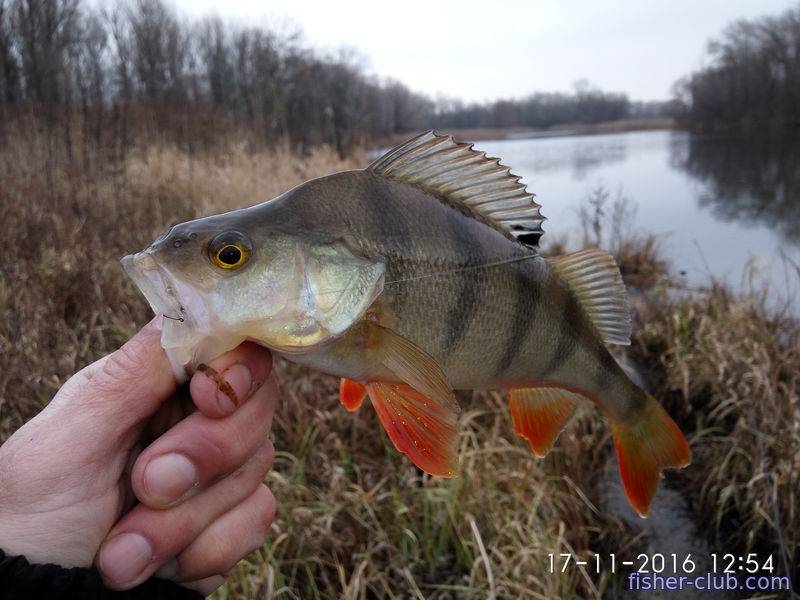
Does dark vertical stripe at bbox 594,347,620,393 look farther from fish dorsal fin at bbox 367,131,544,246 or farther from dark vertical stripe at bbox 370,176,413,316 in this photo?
dark vertical stripe at bbox 370,176,413,316

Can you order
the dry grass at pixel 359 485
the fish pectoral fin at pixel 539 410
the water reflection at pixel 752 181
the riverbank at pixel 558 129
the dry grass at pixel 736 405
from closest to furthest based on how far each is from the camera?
the fish pectoral fin at pixel 539 410 → the dry grass at pixel 359 485 → the dry grass at pixel 736 405 → the water reflection at pixel 752 181 → the riverbank at pixel 558 129

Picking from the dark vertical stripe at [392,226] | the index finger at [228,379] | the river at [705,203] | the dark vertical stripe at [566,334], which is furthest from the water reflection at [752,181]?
the index finger at [228,379]

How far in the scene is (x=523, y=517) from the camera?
137 inches

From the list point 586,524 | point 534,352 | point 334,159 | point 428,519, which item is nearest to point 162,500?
point 534,352

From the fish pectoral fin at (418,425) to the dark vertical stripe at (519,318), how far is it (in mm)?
184

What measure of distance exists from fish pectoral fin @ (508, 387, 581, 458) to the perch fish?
11cm

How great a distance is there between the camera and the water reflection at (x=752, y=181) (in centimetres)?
1375

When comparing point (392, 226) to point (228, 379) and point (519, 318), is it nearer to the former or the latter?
point (519, 318)

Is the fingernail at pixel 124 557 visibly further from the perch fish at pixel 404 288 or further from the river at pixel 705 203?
the river at pixel 705 203

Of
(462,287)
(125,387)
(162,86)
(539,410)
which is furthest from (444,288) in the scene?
(162,86)

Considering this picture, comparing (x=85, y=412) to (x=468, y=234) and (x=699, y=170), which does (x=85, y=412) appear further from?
(x=699, y=170)

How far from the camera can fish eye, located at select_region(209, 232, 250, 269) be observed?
1.15 m

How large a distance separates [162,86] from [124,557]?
21130 millimetres

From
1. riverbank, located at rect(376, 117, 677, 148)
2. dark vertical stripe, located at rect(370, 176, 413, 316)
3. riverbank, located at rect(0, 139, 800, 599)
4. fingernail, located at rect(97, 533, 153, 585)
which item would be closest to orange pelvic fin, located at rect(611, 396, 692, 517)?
dark vertical stripe, located at rect(370, 176, 413, 316)
